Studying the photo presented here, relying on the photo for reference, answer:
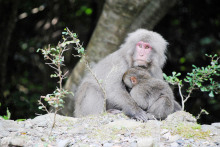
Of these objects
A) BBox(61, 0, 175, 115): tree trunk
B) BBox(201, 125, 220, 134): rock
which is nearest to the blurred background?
BBox(61, 0, 175, 115): tree trunk

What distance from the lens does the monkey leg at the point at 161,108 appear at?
570 centimetres

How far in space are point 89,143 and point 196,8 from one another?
23.4 feet

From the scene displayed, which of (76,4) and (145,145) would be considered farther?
(76,4)

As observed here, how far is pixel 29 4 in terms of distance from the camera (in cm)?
1003

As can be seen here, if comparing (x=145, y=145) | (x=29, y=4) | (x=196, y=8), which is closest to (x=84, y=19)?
(x=29, y=4)

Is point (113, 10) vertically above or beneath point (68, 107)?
above

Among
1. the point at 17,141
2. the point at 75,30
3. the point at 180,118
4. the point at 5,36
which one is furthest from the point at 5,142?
the point at 75,30

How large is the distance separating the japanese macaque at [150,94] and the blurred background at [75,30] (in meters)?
3.61

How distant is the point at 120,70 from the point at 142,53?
0.48 metres

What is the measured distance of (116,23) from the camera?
7.79 metres

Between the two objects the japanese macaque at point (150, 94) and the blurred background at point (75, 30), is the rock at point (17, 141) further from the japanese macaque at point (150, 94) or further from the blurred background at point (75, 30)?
the blurred background at point (75, 30)

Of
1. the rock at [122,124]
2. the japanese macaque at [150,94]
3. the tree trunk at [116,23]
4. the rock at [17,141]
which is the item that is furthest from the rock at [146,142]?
the tree trunk at [116,23]

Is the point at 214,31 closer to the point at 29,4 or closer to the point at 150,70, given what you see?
the point at 150,70

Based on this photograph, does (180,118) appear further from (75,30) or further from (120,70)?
(75,30)
